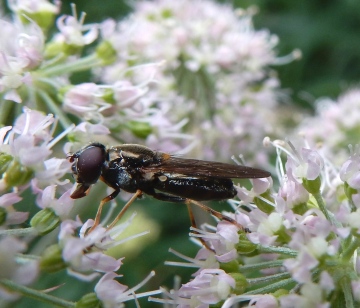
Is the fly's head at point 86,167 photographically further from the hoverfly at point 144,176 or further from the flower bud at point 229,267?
the flower bud at point 229,267

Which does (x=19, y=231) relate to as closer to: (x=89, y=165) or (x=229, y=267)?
(x=89, y=165)

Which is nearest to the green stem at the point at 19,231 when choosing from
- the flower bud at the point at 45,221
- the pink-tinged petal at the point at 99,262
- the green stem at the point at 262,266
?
the flower bud at the point at 45,221

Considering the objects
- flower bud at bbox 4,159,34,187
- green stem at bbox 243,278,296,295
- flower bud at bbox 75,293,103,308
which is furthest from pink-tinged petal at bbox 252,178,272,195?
flower bud at bbox 4,159,34,187

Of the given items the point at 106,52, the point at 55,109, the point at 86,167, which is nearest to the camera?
the point at 86,167

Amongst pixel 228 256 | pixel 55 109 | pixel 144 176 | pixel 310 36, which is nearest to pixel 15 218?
pixel 144 176

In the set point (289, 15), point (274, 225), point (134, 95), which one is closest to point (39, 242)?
point (134, 95)

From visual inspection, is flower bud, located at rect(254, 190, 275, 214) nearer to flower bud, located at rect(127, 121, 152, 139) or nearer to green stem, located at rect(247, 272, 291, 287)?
green stem, located at rect(247, 272, 291, 287)
